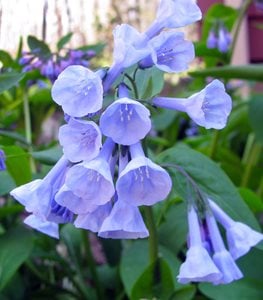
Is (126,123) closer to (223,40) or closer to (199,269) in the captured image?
(199,269)

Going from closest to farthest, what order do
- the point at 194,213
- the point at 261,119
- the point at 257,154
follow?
1. the point at 194,213
2. the point at 261,119
3. the point at 257,154

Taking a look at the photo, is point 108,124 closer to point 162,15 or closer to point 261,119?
point 162,15

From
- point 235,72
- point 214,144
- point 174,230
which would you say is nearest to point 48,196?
point 174,230

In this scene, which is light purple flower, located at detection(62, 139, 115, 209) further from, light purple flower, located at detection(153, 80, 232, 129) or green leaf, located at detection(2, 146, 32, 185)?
green leaf, located at detection(2, 146, 32, 185)

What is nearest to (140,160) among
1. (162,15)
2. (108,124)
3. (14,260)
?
(108,124)

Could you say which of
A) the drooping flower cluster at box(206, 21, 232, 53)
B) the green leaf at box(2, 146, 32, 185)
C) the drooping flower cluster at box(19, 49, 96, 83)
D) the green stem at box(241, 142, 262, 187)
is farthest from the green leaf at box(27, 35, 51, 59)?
the green stem at box(241, 142, 262, 187)

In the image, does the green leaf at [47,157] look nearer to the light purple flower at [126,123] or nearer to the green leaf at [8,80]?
the green leaf at [8,80]
